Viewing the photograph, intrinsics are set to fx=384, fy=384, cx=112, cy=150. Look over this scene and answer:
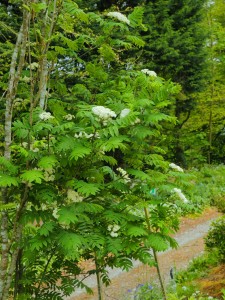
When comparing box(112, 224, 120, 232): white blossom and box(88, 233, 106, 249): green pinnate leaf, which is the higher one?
box(112, 224, 120, 232): white blossom

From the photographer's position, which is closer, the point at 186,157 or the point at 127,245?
the point at 127,245

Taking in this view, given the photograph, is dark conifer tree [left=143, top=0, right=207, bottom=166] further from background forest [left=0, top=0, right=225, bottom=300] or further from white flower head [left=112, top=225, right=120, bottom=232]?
white flower head [left=112, top=225, right=120, bottom=232]

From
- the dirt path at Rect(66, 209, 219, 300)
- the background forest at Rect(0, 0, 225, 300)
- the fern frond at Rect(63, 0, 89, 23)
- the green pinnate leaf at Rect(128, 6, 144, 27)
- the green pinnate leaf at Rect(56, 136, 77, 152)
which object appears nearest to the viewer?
the green pinnate leaf at Rect(56, 136, 77, 152)

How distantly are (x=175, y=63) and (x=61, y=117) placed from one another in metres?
13.4

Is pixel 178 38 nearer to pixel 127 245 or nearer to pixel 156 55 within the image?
pixel 156 55

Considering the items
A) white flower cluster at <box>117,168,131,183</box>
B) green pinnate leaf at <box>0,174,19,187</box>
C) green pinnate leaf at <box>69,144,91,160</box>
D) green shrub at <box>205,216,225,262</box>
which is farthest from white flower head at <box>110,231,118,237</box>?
green shrub at <box>205,216,225,262</box>

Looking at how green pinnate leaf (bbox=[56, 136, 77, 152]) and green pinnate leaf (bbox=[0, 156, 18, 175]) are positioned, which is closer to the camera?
green pinnate leaf (bbox=[56, 136, 77, 152])

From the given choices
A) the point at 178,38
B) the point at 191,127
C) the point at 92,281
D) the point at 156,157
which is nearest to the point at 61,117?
the point at 156,157

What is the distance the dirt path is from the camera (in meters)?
7.93

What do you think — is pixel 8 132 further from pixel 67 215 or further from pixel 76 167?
pixel 67 215

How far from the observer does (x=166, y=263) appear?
29.9 ft

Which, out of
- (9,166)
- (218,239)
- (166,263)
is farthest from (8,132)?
(166,263)

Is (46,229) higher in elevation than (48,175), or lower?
lower

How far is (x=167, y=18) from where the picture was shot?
53.3ft
